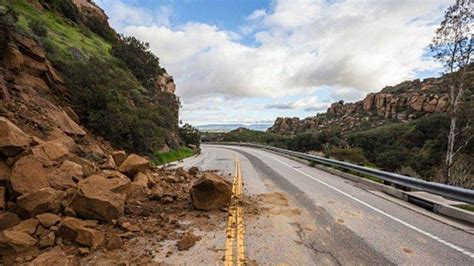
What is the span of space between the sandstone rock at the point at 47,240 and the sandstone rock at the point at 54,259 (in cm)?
21

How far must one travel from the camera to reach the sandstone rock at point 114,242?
4801 millimetres

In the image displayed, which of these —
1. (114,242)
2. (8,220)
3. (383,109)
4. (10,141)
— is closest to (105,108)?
(10,141)

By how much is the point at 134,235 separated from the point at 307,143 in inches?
1708

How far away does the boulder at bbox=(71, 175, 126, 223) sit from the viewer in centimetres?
558

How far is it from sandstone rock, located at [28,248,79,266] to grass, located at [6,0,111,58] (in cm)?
1526

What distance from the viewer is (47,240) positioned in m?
Answer: 4.73

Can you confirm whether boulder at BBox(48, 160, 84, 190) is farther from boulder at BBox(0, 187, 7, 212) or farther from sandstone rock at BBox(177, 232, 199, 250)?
sandstone rock at BBox(177, 232, 199, 250)

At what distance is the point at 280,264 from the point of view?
4258mm

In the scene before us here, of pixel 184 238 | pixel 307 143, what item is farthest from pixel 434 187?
pixel 307 143

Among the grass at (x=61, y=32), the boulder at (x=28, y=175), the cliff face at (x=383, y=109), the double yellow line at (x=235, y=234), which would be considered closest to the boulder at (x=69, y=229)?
the boulder at (x=28, y=175)

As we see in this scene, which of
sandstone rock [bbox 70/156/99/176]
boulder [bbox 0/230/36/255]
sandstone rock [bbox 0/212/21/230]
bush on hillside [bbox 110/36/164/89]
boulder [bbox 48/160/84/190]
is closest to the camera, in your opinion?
boulder [bbox 0/230/36/255]

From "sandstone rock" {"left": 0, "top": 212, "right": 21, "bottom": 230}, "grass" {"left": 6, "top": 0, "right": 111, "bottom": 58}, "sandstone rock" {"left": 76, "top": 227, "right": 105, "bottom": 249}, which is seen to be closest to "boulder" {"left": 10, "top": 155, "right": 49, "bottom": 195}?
"sandstone rock" {"left": 0, "top": 212, "right": 21, "bottom": 230}

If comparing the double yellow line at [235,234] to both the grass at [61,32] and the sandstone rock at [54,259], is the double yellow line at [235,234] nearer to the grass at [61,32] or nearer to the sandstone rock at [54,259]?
the sandstone rock at [54,259]

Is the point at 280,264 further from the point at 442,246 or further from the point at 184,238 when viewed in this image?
the point at 442,246
